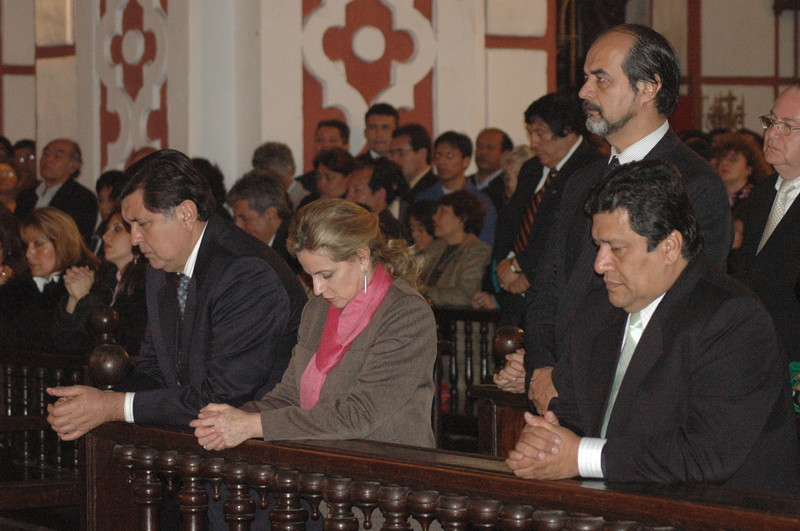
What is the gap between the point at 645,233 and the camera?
2.62m

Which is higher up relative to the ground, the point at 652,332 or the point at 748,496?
the point at 652,332

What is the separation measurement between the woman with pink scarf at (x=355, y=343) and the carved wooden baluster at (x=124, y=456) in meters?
0.40

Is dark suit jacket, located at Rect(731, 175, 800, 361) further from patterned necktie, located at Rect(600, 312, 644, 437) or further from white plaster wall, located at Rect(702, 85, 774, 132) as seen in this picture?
white plaster wall, located at Rect(702, 85, 774, 132)

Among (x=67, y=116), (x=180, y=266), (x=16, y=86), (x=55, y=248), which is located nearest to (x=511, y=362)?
(x=180, y=266)

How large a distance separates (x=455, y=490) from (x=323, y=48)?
5.46 meters

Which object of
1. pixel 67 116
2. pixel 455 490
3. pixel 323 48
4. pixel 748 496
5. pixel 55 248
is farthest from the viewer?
pixel 67 116

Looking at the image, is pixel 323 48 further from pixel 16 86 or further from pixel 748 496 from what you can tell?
pixel 16 86

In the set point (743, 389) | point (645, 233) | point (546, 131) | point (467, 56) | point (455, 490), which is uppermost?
point (467, 56)

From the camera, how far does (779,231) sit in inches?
159

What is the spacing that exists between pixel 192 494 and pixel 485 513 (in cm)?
86

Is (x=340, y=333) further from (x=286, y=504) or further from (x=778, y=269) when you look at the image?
(x=778, y=269)

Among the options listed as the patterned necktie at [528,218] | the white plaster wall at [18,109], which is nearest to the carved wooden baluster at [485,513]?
the patterned necktie at [528,218]

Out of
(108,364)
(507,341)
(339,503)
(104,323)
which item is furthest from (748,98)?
(339,503)

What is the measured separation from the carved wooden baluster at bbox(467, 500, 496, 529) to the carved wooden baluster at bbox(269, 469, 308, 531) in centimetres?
49
